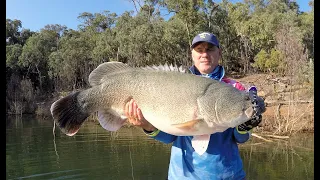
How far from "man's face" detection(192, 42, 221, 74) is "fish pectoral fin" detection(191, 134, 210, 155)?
57 cm

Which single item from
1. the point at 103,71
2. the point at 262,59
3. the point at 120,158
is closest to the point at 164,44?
the point at 262,59

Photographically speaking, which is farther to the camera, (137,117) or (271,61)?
(271,61)

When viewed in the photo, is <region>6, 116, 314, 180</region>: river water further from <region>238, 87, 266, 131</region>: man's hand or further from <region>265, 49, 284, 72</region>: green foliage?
<region>265, 49, 284, 72</region>: green foliage

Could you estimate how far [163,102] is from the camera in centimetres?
253

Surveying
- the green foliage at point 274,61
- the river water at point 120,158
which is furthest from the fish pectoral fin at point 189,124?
the green foliage at point 274,61

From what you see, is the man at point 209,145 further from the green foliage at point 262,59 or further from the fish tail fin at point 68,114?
the green foliage at point 262,59

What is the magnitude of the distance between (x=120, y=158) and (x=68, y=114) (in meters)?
9.32

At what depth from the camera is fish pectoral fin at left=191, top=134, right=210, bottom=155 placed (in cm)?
244

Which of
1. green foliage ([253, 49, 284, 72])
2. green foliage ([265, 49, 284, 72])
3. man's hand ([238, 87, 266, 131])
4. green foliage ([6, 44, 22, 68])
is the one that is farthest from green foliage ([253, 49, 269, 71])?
man's hand ([238, 87, 266, 131])

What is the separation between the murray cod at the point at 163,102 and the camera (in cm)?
237

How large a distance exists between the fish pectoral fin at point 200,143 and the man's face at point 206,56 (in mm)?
568

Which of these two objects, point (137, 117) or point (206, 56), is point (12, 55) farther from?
point (206, 56)

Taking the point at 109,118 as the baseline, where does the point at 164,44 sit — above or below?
above
